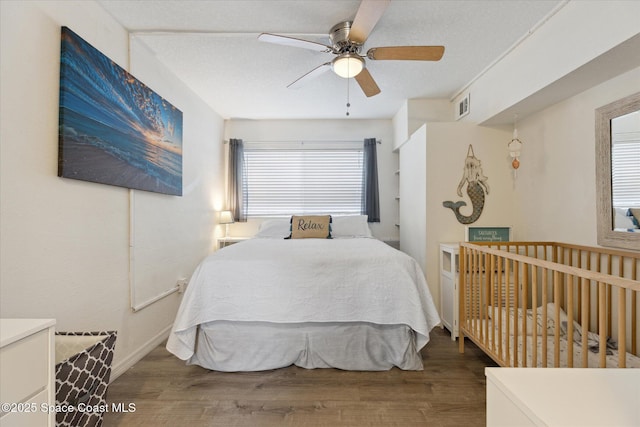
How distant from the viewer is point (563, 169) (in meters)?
2.23

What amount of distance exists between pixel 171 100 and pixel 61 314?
1.93m

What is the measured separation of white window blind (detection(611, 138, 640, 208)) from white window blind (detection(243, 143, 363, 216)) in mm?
2631

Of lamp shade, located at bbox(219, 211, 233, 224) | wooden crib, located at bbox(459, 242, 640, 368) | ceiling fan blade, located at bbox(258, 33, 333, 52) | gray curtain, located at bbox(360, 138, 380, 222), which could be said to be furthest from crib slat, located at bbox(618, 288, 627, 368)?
lamp shade, located at bbox(219, 211, 233, 224)

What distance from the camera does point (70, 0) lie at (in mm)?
1608

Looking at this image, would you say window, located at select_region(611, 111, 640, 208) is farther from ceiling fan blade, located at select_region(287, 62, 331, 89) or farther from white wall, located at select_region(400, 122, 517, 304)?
ceiling fan blade, located at select_region(287, 62, 331, 89)

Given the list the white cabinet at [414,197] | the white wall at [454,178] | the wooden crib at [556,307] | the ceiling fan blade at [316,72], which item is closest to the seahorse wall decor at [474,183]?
the white wall at [454,178]

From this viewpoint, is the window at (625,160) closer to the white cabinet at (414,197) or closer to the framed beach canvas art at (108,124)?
the white cabinet at (414,197)

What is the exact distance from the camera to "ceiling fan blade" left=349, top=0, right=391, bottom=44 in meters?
1.49

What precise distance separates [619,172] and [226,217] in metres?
3.73

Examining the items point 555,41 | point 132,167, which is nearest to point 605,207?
point 555,41

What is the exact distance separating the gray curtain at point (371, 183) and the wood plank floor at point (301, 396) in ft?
7.17

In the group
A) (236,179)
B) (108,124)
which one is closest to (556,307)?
(108,124)

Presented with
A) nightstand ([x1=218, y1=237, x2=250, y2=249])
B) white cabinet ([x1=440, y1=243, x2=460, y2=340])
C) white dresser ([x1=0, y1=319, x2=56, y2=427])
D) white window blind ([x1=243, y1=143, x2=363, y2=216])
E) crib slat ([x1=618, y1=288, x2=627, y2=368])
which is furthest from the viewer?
white window blind ([x1=243, y1=143, x2=363, y2=216])

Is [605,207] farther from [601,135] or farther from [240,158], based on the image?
[240,158]
